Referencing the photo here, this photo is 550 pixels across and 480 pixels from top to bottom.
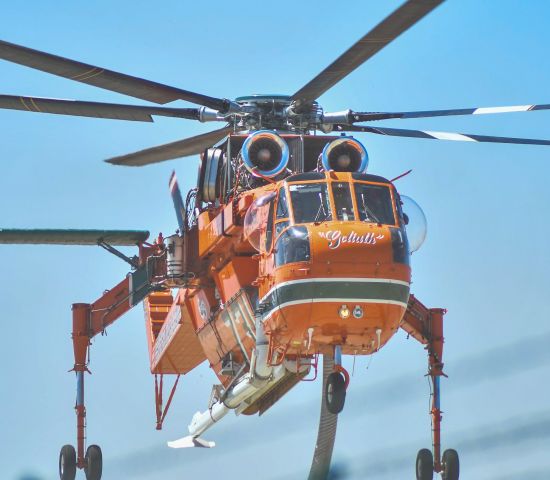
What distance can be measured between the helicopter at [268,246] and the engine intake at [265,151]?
0.02 metres

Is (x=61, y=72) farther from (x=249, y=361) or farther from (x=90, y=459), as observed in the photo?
(x=90, y=459)

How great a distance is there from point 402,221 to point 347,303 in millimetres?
2094

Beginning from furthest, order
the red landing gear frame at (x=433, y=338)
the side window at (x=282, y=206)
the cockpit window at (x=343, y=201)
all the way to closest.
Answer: the red landing gear frame at (x=433, y=338)
the side window at (x=282, y=206)
the cockpit window at (x=343, y=201)

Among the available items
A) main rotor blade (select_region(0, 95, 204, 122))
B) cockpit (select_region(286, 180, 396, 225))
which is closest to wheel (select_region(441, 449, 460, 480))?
cockpit (select_region(286, 180, 396, 225))

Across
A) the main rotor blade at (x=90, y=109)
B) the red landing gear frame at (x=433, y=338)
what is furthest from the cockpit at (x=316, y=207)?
the red landing gear frame at (x=433, y=338)

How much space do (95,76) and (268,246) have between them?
13.9 ft

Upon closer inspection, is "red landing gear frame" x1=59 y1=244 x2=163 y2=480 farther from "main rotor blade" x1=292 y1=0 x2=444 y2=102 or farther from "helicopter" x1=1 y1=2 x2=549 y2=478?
"main rotor blade" x1=292 y1=0 x2=444 y2=102

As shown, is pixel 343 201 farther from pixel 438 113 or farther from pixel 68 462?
pixel 68 462

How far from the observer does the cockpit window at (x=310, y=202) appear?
28.8 metres

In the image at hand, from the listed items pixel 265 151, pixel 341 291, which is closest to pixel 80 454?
pixel 265 151

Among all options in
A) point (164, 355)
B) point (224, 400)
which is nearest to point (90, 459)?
point (164, 355)

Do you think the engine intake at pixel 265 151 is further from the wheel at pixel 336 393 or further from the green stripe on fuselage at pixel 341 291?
the wheel at pixel 336 393

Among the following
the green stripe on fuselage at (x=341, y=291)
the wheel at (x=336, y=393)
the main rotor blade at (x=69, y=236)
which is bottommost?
the wheel at (x=336, y=393)

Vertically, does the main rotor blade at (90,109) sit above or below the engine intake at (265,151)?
above
